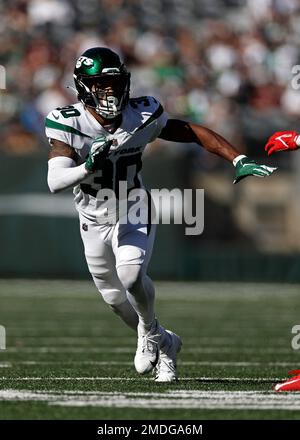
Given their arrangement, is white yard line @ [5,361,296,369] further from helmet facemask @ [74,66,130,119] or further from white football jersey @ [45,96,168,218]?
helmet facemask @ [74,66,130,119]

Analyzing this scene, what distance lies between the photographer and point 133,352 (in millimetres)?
7051

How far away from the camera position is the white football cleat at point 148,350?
515cm

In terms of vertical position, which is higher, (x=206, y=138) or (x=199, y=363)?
(x=206, y=138)

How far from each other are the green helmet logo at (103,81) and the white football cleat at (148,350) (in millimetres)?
1010

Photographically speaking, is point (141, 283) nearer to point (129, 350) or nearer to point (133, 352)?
point (133, 352)

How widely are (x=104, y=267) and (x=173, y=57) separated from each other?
10.0 metres

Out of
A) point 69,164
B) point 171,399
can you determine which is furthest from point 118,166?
point 171,399

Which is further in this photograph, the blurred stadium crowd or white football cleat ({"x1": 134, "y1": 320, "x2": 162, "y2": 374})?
the blurred stadium crowd

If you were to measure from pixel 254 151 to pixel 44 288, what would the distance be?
9.77 ft

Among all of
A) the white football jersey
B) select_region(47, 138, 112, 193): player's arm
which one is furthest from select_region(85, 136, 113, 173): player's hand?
the white football jersey

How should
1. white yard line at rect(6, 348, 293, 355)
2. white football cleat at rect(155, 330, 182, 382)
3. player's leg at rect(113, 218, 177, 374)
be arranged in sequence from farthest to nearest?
1. white yard line at rect(6, 348, 293, 355)
2. white football cleat at rect(155, 330, 182, 382)
3. player's leg at rect(113, 218, 177, 374)

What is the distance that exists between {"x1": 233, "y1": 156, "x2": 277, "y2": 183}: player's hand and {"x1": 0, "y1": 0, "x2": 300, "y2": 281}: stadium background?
25.1 feet

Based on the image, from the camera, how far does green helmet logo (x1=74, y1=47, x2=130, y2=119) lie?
5.12m

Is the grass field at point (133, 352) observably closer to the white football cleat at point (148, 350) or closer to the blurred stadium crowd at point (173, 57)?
the white football cleat at point (148, 350)
